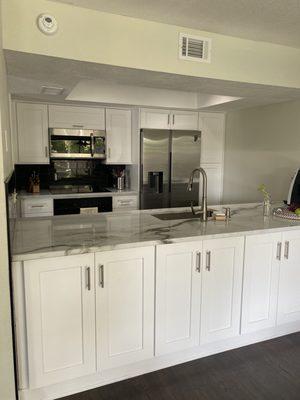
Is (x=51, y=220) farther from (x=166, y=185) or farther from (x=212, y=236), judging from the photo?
(x=166, y=185)

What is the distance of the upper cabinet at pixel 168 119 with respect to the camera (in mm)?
4457

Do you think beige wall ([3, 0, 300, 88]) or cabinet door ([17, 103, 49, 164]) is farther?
cabinet door ([17, 103, 49, 164])

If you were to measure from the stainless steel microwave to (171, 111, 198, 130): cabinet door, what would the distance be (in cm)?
104

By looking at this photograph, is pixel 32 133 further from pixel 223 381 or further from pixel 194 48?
pixel 223 381

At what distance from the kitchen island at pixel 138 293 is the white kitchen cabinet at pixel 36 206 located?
62.6 inches

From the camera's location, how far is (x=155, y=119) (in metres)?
4.51

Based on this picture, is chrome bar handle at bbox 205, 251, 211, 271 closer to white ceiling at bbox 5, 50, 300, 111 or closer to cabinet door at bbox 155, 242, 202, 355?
cabinet door at bbox 155, 242, 202, 355

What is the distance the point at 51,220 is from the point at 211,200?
3.11 metres

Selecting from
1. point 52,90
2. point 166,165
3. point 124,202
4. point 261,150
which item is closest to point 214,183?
point 166,165

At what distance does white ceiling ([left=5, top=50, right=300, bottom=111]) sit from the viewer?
7.00 ft

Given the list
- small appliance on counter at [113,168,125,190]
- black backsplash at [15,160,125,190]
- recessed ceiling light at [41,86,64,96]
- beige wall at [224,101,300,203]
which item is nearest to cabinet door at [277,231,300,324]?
beige wall at [224,101,300,203]

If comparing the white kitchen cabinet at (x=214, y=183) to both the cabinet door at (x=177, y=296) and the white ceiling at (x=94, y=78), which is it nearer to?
the white ceiling at (x=94, y=78)

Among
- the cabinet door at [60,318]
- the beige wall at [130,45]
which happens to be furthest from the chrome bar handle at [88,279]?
the beige wall at [130,45]

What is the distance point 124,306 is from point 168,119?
125 inches
